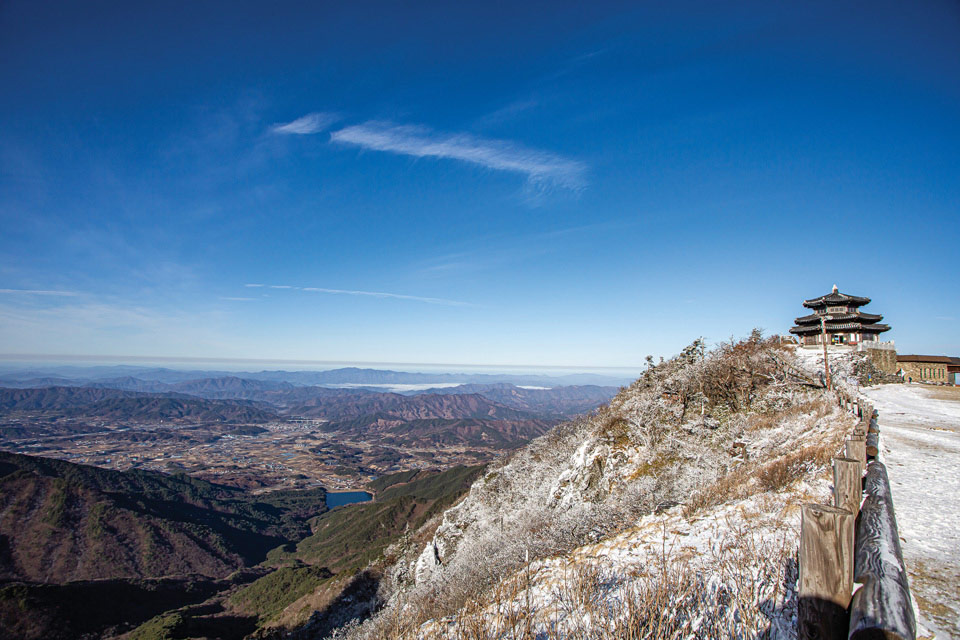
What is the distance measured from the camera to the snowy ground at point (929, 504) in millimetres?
4129

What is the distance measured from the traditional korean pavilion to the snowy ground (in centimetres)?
2104

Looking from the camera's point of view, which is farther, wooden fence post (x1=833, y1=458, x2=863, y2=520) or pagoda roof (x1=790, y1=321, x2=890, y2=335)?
pagoda roof (x1=790, y1=321, x2=890, y2=335)

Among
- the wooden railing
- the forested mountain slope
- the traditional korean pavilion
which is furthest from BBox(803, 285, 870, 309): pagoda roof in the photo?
the forested mountain slope

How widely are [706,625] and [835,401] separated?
16168 millimetres

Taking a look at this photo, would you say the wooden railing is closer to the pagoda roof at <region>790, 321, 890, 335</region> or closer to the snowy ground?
the snowy ground

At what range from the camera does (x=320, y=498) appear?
168000 mm

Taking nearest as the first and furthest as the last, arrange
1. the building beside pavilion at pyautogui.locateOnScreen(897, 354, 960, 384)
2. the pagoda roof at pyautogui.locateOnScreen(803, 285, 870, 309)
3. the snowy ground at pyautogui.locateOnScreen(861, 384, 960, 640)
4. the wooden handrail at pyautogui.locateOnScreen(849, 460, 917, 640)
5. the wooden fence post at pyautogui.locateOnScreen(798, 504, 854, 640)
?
1. the wooden handrail at pyautogui.locateOnScreen(849, 460, 917, 640)
2. the wooden fence post at pyautogui.locateOnScreen(798, 504, 854, 640)
3. the snowy ground at pyautogui.locateOnScreen(861, 384, 960, 640)
4. the pagoda roof at pyautogui.locateOnScreen(803, 285, 870, 309)
5. the building beside pavilion at pyautogui.locateOnScreen(897, 354, 960, 384)

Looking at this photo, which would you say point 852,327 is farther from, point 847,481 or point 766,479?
point 847,481

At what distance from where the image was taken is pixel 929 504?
283 inches

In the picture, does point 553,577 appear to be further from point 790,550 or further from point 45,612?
point 45,612

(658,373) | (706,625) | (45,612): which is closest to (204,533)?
(45,612)

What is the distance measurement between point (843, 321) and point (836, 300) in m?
1.94

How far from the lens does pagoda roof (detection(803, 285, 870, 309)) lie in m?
34.6

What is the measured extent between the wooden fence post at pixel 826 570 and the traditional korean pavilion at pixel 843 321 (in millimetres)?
42273
